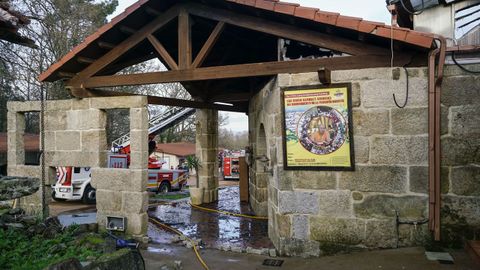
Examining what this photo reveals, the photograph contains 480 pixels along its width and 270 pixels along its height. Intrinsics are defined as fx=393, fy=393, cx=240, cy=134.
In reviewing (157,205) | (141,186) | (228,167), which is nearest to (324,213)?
(141,186)

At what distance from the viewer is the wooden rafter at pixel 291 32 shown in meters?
5.77

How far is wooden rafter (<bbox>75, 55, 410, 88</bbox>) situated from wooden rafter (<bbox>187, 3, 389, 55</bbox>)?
0.13m

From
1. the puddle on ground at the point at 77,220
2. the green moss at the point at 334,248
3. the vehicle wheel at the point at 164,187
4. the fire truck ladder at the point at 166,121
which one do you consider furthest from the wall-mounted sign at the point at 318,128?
the vehicle wheel at the point at 164,187

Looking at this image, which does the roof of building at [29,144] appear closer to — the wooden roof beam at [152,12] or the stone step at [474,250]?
the wooden roof beam at [152,12]

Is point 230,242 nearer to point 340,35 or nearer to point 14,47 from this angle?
point 340,35

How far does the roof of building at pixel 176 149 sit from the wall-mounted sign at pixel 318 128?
2906 cm

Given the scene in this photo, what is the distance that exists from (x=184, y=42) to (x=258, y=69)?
145cm

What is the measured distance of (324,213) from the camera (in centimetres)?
596

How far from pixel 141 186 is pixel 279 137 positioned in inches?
112

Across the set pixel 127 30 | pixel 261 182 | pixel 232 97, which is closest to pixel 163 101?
pixel 127 30

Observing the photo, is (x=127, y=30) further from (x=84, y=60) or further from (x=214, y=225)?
(x=214, y=225)

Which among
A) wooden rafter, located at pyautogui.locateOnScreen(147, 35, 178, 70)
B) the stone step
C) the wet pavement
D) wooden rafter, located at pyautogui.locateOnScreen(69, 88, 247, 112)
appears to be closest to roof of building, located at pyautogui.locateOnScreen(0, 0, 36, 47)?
wooden rafter, located at pyautogui.locateOnScreen(147, 35, 178, 70)

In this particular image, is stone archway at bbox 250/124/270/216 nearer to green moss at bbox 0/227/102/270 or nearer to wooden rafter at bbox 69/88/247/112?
wooden rafter at bbox 69/88/247/112

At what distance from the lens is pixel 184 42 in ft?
22.2
